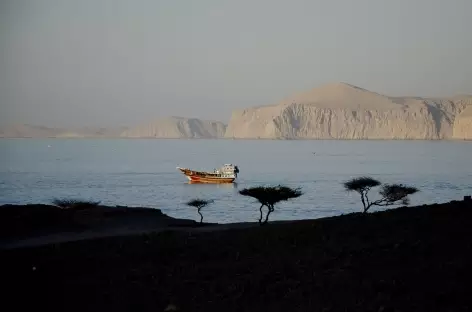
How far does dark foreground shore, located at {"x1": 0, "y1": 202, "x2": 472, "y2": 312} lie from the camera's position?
10337 millimetres

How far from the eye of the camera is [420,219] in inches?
632

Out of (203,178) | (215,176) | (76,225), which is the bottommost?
(203,178)

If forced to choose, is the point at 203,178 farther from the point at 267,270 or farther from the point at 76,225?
the point at 267,270

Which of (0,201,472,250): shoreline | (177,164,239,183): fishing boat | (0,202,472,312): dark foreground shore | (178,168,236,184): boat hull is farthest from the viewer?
(178,168,236,184): boat hull

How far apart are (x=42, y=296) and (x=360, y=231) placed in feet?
23.0

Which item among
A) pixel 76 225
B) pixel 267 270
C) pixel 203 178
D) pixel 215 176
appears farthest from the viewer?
pixel 215 176

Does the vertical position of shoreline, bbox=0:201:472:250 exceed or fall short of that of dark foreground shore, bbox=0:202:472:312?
it falls short

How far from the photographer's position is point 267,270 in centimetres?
1218

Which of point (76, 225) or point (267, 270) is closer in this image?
point (267, 270)

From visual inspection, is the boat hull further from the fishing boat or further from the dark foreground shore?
the dark foreground shore

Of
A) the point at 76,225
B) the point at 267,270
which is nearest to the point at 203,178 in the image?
the point at 76,225

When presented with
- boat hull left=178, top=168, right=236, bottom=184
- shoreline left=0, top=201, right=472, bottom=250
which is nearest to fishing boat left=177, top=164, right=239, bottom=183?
boat hull left=178, top=168, right=236, bottom=184

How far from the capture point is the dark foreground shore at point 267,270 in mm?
10337

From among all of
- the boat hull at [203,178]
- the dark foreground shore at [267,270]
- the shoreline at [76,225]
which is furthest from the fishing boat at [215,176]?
the dark foreground shore at [267,270]
